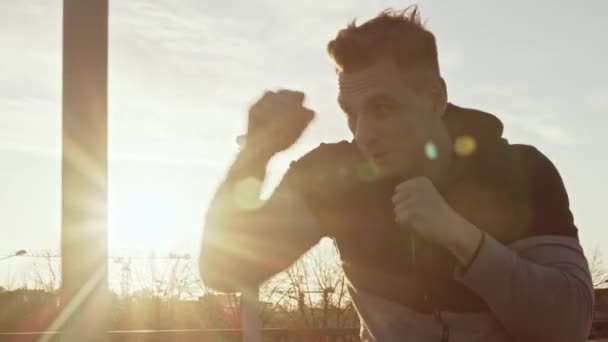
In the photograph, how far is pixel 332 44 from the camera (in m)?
1.80

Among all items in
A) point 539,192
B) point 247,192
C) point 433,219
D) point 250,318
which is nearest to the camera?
point 250,318

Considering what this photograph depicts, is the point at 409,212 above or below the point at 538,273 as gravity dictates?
above

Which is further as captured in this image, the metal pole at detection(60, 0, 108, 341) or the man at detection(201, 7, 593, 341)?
the man at detection(201, 7, 593, 341)

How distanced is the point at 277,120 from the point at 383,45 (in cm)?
26

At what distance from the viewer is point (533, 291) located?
1.48m

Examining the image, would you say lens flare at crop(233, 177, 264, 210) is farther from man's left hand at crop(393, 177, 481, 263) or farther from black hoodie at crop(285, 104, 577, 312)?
man's left hand at crop(393, 177, 481, 263)

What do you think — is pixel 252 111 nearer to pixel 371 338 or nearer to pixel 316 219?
pixel 316 219

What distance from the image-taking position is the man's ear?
5.95 ft

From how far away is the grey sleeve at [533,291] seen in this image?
58.2 inches

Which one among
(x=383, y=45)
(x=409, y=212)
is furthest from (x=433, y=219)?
(x=383, y=45)

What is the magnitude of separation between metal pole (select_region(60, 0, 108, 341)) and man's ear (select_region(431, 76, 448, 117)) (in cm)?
70

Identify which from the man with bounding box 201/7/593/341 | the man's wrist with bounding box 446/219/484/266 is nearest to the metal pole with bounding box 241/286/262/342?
the man with bounding box 201/7/593/341

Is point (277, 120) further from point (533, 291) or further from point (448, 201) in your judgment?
point (533, 291)

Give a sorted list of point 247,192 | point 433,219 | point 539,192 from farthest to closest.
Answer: point 247,192, point 539,192, point 433,219
